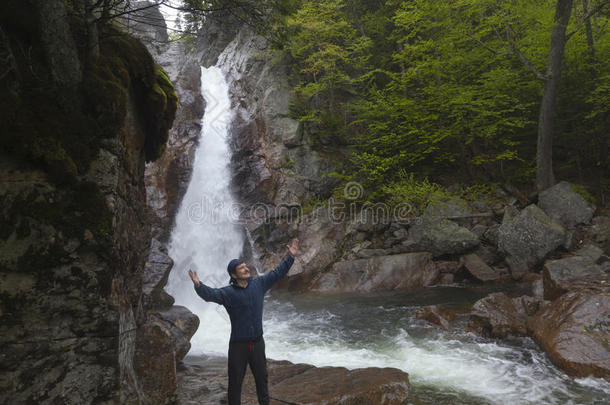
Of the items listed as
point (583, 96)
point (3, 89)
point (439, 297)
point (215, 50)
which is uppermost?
point (215, 50)

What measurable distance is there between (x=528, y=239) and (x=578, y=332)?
5.34 metres

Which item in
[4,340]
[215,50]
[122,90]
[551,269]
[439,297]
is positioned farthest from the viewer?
[215,50]

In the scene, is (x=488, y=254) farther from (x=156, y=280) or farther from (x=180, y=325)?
(x=156, y=280)

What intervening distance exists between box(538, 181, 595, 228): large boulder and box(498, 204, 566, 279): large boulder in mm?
1006

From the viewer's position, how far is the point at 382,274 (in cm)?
1178

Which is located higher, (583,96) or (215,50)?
(215,50)

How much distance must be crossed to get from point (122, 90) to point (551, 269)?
956 centimetres

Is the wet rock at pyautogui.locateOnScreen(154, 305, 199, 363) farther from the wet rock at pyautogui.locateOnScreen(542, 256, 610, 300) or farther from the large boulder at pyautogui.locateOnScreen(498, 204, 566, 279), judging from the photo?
the large boulder at pyautogui.locateOnScreen(498, 204, 566, 279)

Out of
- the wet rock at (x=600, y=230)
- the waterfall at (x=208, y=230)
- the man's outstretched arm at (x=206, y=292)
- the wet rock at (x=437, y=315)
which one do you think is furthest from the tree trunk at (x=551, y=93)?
the man's outstretched arm at (x=206, y=292)

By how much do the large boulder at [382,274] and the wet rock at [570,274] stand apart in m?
3.75

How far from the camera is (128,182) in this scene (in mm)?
3889

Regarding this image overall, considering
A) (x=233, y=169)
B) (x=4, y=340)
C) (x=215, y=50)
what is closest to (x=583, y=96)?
(x=233, y=169)

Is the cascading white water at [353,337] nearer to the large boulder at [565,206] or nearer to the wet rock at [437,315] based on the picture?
the wet rock at [437,315]

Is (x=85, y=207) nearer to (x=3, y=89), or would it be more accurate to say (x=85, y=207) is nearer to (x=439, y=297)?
(x=3, y=89)
